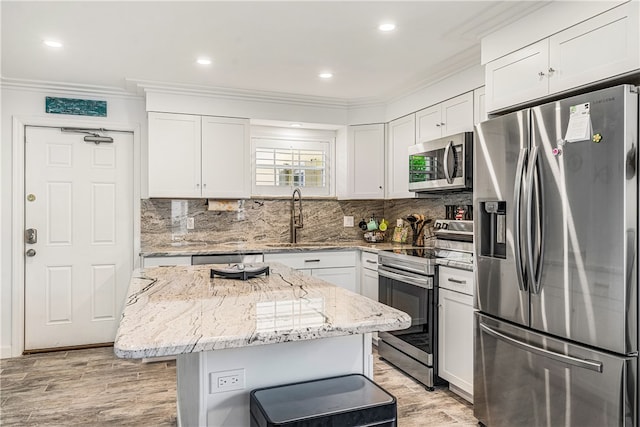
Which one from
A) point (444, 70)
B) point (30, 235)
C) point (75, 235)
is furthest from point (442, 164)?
point (30, 235)

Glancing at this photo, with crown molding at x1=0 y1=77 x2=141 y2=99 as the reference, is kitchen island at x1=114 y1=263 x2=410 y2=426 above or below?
below

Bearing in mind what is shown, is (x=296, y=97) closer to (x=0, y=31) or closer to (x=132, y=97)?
(x=132, y=97)

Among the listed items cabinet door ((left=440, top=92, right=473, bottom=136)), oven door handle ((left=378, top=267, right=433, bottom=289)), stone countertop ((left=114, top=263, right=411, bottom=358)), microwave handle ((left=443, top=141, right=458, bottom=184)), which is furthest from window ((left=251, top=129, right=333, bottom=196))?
stone countertop ((left=114, top=263, right=411, bottom=358))

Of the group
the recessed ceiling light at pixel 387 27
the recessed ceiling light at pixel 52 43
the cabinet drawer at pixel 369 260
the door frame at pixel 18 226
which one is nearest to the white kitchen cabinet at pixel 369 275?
the cabinet drawer at pixel 369 260

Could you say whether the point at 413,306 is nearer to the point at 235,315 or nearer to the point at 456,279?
the point at 456,279

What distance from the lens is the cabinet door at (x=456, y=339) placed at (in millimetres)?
2861

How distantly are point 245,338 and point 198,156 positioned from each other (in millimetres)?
3108

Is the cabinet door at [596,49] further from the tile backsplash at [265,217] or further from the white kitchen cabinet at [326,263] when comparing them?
the white kitchen cabinet at [326,263]

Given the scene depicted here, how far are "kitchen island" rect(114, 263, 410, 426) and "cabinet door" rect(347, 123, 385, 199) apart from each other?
277cm

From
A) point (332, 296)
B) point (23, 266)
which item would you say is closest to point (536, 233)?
point (332, 296)

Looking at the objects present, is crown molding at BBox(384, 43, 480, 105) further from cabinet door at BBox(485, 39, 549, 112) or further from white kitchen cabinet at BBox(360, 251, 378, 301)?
white kitchen cabinet at BBox(360, 251, 378, 301)

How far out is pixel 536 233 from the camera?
2188 millimetres

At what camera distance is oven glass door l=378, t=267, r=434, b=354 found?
125 inches

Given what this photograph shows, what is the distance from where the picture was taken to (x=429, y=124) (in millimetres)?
3852
